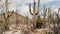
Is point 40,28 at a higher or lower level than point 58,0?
lower

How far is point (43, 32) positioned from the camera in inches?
149

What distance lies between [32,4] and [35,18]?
220 millimetres

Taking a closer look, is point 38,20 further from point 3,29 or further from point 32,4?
point 3,29

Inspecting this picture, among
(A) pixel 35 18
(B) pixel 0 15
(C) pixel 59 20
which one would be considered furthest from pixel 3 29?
(C) pixel 59 20

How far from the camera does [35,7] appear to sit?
3812 millimetres

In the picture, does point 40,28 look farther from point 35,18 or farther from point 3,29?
point 3,29

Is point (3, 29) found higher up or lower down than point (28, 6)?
lower down

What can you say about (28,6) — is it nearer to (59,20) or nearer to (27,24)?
(27,24)

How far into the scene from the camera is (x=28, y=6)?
384 centimetres

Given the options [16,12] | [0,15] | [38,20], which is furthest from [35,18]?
[0,15]

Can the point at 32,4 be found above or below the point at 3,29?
above

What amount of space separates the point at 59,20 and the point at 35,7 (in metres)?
0.42

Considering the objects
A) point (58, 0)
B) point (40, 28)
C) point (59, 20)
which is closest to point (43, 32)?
point (40, 28)

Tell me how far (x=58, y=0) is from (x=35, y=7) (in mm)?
368
